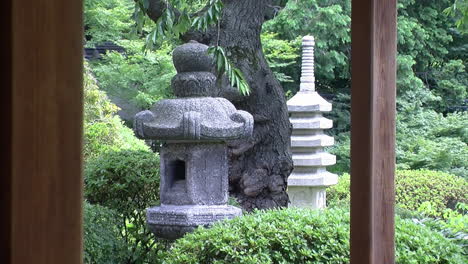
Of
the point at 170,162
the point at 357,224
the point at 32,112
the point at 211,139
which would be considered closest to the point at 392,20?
the point at 357,224

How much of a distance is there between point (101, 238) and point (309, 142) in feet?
19.2

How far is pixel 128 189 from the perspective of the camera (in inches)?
248

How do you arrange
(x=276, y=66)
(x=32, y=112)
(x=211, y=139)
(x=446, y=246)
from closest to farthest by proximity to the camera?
(x=32, y=112) < (x=446, y=246) < (x=211, y=139) < (x=276, y=66)

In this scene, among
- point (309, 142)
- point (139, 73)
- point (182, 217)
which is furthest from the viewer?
point (139, 73)

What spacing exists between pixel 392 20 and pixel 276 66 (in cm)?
1142

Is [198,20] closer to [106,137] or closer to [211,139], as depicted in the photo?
[211,139]

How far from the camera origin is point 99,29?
12.0 metres

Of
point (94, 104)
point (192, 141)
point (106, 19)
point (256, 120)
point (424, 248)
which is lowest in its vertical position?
point (424, 248)

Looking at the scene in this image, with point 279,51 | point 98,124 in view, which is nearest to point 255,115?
point 98,124

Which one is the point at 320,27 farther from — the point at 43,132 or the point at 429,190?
the point at 43,132

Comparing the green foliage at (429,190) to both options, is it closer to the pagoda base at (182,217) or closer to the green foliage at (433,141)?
the green foliage at (433,141)

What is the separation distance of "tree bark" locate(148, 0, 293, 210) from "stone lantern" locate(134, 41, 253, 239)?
1.14 metres

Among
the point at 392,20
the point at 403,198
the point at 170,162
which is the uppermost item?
the point at 392,20

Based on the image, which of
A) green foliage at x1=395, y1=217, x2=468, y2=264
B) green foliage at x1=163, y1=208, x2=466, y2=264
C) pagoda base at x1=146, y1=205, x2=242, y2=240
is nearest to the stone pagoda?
pagoda base at x1=146, y1=205, x2=242, y2=240
